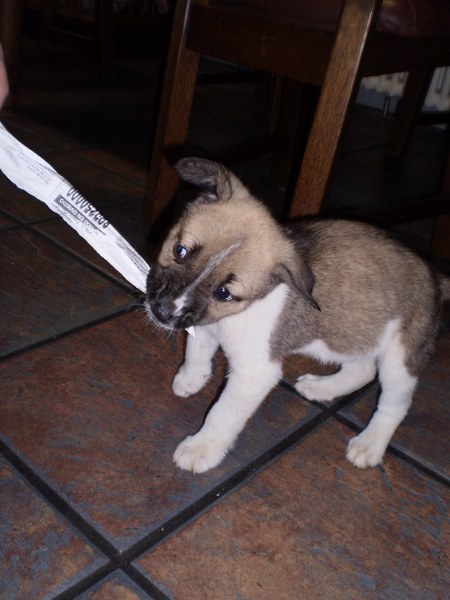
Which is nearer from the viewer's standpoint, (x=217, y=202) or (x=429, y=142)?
(x=217, y=202)

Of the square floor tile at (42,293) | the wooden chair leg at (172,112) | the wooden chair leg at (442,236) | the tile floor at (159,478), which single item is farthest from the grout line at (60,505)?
the wooden chair leg at (442,236)

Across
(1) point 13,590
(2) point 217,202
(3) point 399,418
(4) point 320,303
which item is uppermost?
(2) point 217,202

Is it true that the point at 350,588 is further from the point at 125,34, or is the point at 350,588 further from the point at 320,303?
the point at 125,34

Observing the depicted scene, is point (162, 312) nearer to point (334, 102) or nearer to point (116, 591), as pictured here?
point (116, 591)

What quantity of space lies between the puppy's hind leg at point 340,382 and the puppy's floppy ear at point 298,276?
1.54ft

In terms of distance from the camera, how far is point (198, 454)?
1.51 meters

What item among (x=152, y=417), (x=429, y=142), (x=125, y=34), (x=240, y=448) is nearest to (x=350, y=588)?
(x=240, y=448)

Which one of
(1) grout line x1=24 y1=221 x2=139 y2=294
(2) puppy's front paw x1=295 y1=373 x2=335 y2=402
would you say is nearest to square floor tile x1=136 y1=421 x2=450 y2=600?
(2) puppy's front paw x1=295 y1=373 x2=335 y2=402

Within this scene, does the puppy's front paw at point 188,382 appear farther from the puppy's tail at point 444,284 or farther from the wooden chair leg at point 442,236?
the wooden chair leg at point 442,236

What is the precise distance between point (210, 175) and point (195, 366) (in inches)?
21.8

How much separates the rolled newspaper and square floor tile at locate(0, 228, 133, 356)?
595 mm

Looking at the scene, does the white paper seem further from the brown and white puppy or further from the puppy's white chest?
the puppy's white chest

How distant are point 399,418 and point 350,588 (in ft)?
1.73

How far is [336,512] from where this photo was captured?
1.46 meters
